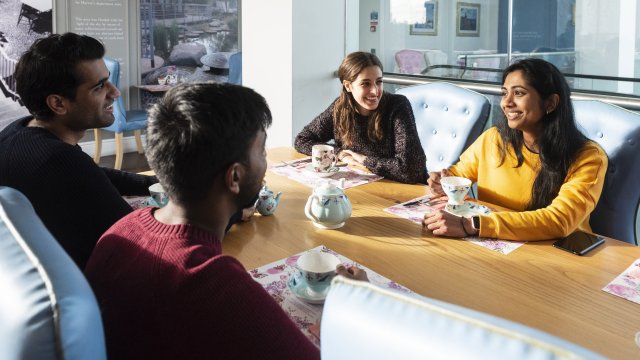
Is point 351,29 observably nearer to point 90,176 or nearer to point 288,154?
point 288,154

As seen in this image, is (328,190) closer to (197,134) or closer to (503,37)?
(197,134)

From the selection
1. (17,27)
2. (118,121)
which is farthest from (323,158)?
(17,27)

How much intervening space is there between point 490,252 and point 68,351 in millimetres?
1027

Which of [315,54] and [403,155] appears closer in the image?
[403,155]

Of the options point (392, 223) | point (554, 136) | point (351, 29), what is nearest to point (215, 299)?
point (392, 223)

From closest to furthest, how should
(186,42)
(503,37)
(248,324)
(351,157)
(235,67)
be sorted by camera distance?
1. (248,324)
2. (351,157)
3. (503,37)
4. (235,67)
5. (186,42)

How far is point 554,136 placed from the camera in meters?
1.65

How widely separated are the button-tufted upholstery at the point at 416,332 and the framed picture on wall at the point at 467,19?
372 centimetres

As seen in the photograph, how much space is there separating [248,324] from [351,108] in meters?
1.76

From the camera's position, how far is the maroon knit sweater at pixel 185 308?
2.20ft

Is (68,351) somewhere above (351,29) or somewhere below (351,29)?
below

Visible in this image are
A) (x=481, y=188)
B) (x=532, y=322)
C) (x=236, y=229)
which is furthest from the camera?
(x=481, y=188)

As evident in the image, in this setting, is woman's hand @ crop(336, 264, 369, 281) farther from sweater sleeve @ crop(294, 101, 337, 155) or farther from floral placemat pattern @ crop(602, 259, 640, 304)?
sweater sleeve @ crop(294, 101, 337, 155)

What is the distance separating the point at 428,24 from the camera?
4.04 m
